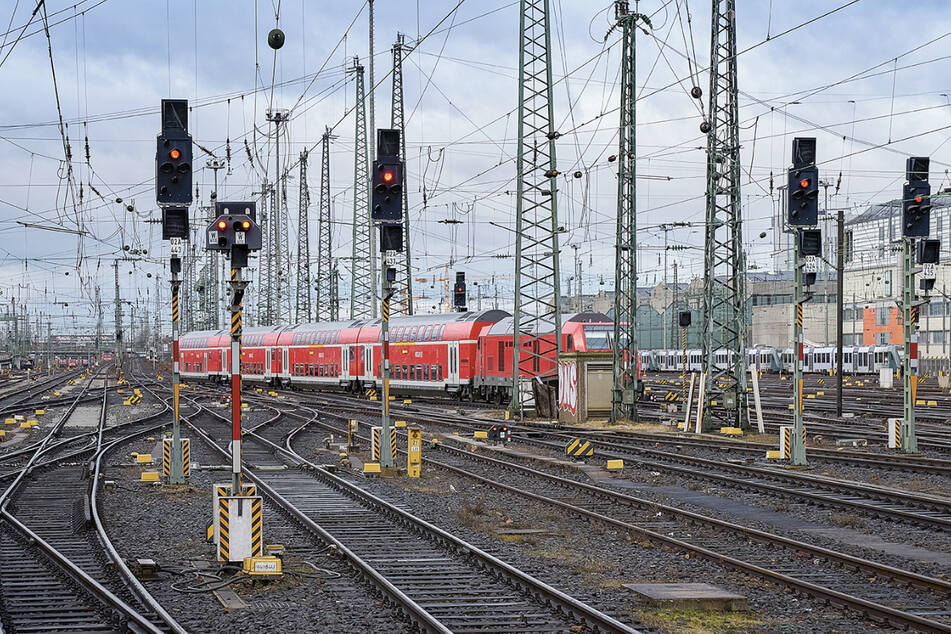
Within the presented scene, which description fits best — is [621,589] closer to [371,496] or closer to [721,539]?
[721,539]

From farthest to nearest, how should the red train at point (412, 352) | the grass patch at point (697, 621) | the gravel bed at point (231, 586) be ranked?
the red train at point (412, 352) < the gravel bed at point (231, 586) < the grass patch at point (697, 621)

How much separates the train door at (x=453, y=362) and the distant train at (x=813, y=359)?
130 ft

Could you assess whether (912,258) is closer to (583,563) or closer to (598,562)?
(598,562)

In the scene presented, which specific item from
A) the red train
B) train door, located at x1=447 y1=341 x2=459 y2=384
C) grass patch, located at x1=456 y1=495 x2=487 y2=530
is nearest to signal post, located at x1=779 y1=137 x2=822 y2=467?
grass patch, located at x1=456 y1=495 x2=487 y2=530

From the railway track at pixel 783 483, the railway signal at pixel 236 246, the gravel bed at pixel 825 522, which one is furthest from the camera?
the railway track at pixel 783 483

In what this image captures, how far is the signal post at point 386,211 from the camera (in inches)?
870

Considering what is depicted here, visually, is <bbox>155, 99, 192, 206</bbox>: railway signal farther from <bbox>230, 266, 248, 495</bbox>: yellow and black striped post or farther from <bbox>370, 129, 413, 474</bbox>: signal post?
<bbox>230, 266, 248, 495</bbox>: yellow and black striped post

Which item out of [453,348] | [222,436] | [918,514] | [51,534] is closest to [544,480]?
[918,514]

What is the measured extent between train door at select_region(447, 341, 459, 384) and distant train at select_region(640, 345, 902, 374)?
3952cm

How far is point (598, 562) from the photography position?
1458cm

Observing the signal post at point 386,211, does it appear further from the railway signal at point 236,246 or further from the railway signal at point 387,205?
the railway signal at point 236,246

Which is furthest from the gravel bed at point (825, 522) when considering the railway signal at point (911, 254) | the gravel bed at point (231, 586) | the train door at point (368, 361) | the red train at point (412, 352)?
the train door at point (368, 361)

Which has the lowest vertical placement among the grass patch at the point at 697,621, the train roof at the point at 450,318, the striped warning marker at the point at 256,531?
the grass patch at the point at 697,621

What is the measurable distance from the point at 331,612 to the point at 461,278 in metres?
55.4
